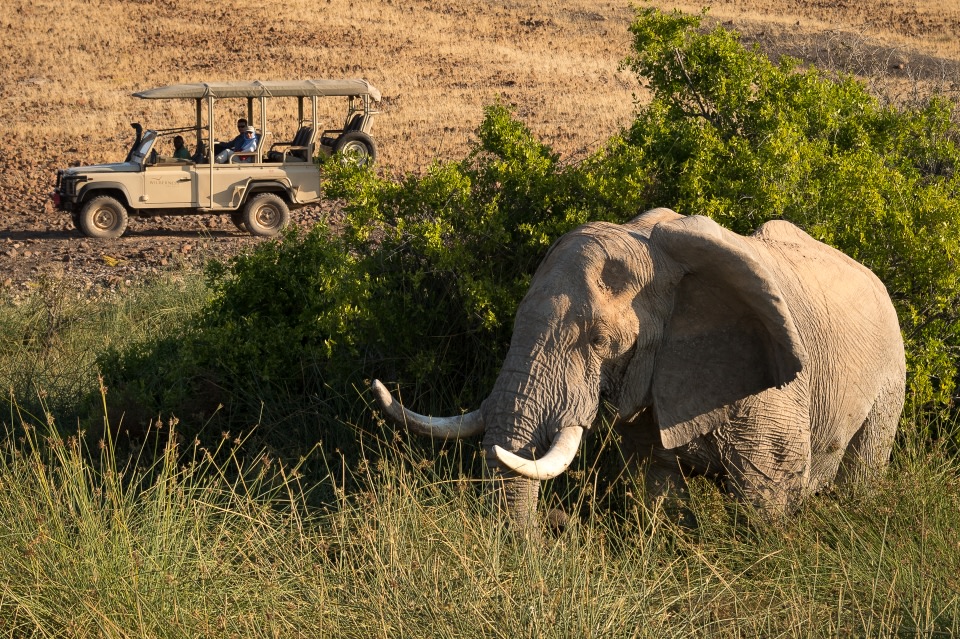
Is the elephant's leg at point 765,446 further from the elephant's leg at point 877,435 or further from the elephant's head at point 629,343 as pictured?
the elephant's leg at point 877,435

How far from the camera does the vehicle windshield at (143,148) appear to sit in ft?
60.8

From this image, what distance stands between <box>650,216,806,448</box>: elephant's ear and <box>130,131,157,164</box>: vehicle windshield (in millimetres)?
14411

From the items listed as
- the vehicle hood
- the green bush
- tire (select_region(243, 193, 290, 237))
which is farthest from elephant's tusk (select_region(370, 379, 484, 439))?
the vehicle hood

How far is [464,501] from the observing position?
193 inches

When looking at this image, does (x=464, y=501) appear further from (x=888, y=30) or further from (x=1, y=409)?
(x=888, y=30)

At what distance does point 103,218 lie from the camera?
18.5 meters

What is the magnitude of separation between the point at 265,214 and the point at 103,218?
7.82 ft

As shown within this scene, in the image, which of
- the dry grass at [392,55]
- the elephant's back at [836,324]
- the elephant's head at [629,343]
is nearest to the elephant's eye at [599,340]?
the elephant's head at [629,343]

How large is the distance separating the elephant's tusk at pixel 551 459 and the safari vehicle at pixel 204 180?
Result: 13718mm

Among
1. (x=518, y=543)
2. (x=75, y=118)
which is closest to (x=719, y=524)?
(x=518, y=543)

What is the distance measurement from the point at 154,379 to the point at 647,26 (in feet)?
12.7

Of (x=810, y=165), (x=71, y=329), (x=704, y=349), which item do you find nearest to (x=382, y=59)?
(x=71, y=329)

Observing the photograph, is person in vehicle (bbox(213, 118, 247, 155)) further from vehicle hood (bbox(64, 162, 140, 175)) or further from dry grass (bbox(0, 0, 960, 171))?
dry grass (bbox(0, 0, 960, 171))

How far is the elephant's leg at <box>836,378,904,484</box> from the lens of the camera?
20.7 feet
